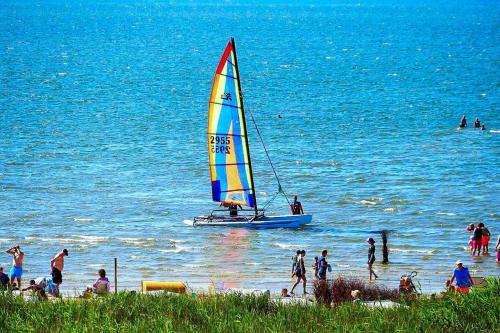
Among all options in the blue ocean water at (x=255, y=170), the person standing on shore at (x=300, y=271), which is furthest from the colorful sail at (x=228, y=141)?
the person standing on shore at (x=300, y=271)

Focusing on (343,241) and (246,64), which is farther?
(246,64)

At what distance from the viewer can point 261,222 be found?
47.2 meters

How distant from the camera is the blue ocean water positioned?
138 feet

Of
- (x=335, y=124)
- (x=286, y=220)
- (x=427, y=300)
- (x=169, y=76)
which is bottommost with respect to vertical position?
(x=427, y=300)

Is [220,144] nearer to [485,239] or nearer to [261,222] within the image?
[261,222]

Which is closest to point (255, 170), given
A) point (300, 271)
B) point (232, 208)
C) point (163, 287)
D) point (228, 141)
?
point (232, 208)

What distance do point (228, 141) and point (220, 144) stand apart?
36 cm

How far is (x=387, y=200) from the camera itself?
2109 inches

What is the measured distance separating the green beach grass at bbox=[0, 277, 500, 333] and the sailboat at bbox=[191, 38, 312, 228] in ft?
67.8

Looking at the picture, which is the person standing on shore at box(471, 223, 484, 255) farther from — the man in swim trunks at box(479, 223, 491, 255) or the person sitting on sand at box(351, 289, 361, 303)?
the person sitting on sand at box(351, 289, 361, 303)

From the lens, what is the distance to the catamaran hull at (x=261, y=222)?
47.2m

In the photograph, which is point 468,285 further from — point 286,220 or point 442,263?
point 286,220

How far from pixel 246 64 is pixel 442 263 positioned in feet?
342

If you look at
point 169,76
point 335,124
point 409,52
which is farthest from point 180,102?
point 409,52
